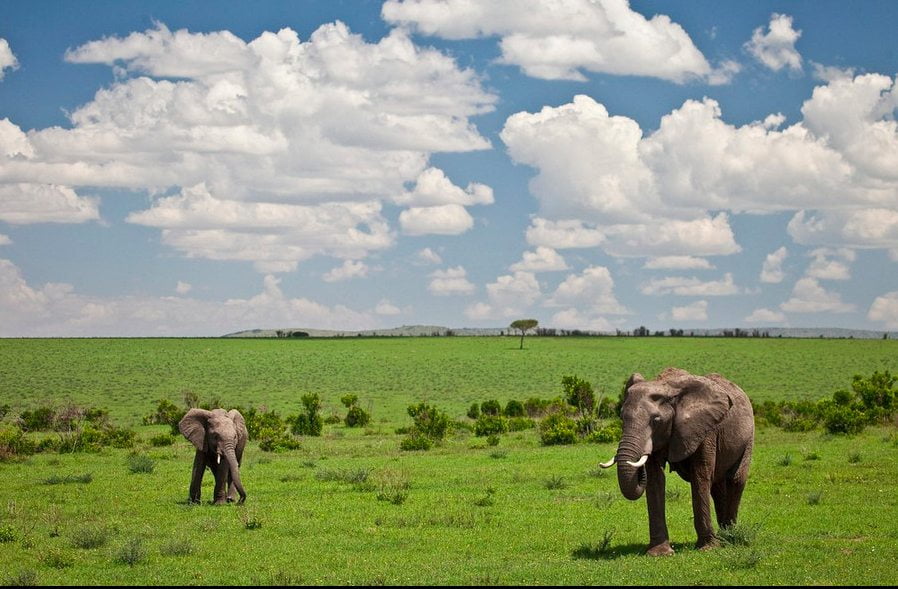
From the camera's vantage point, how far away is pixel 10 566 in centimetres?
1752

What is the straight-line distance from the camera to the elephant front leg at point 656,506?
16.0 meters

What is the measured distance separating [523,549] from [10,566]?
30.0ft

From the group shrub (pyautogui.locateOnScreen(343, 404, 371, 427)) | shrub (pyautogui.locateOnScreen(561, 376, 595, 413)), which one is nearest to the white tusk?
shrub (pyautogui.locateOnScreen(561, 376, 595, 413))

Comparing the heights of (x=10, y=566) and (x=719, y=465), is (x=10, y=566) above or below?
below

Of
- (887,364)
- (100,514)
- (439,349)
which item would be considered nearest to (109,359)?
(439,349)

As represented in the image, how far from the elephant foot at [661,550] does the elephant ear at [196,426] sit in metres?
12.3

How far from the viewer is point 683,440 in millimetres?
15648

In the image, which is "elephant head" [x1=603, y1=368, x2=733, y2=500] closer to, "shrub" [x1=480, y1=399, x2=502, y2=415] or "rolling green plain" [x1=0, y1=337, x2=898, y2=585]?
"rolling green plain" [x1=0, y1=337, x2=898, y2=585]

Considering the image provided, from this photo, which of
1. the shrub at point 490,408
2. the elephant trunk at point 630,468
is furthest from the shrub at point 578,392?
the elephant trunk at point 630,468

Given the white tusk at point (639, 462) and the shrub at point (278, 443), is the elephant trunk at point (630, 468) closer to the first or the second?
the white tusk at point (639, 462)

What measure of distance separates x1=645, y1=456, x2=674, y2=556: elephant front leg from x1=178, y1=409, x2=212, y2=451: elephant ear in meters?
12.3

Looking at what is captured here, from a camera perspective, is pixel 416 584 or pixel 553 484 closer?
pixel 416 584

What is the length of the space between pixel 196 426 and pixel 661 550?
12807mm

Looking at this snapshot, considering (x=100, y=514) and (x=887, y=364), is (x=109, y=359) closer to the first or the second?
(x=887, y=364)
